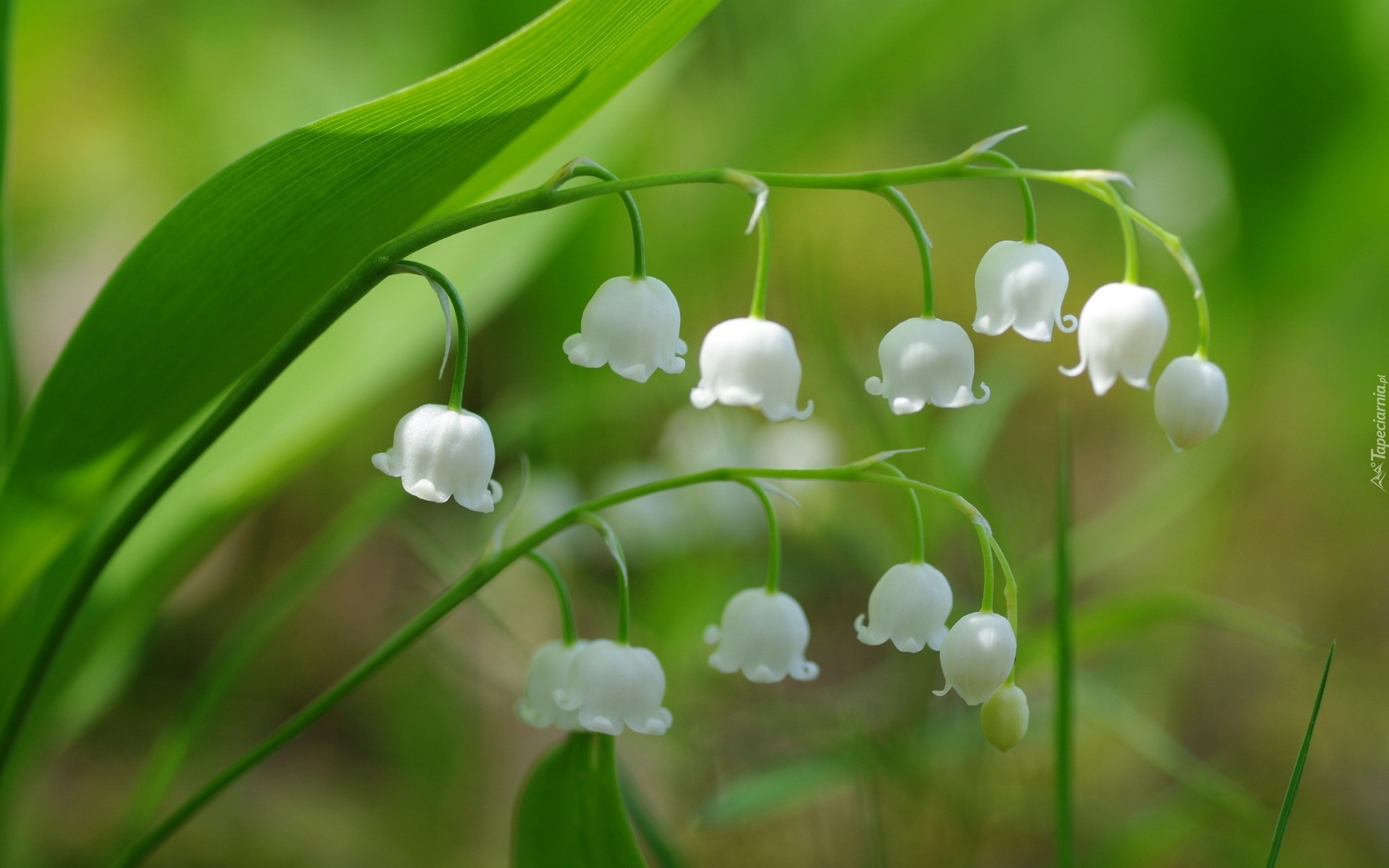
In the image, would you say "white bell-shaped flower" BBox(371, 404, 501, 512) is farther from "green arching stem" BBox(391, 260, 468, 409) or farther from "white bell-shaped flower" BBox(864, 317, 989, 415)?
"white bell-shaped flower" BBox(864, 317, 989, 415)

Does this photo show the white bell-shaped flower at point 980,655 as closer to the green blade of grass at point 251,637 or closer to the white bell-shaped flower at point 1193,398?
the white bell-shaped flower at point 1193,398

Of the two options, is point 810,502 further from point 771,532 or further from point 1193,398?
point 1193,398

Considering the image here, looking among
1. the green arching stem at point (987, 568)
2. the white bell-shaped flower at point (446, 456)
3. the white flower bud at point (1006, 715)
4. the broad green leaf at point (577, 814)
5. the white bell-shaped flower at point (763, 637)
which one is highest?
the white bell-shaped flower at point (446, 456)

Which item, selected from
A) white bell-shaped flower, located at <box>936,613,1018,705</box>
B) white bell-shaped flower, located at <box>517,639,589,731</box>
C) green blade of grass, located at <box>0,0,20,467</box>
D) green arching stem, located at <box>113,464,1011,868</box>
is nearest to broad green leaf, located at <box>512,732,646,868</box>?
white bell-shaped flower, located at <box>517,639,589,731</box>

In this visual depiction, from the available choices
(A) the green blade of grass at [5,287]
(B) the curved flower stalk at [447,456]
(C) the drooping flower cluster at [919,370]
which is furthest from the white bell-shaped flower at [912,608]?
(A) the green blade of grass at [5,287]

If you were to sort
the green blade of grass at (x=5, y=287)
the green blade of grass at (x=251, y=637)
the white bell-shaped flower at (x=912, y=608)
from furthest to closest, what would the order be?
the green blade of grass at (x=251, y=637) → the green blade of grass at (x=5, y=287) → the white bell-shaped flower at (x=912, y=608)

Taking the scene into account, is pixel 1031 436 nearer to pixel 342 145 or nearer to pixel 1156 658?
pixel 1156 658

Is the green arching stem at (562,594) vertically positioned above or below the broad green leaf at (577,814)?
above
